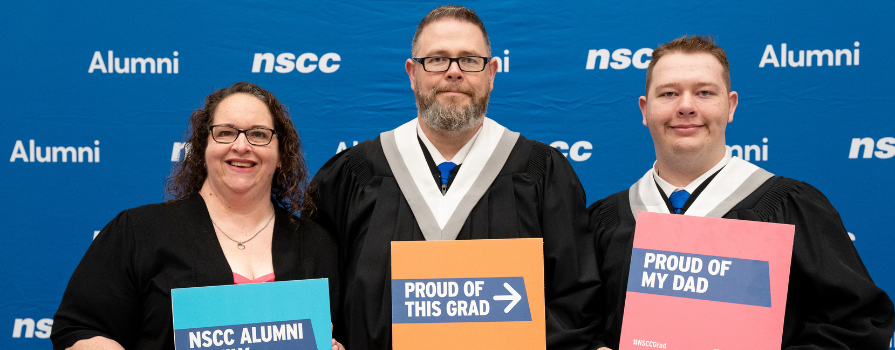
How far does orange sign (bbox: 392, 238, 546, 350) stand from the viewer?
181 centimetres

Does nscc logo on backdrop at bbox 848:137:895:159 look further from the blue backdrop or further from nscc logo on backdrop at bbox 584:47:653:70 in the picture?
nscc logo on backdrop at bbox 584:47:653:70

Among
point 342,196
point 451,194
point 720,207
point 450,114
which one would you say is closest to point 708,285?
point 720,207

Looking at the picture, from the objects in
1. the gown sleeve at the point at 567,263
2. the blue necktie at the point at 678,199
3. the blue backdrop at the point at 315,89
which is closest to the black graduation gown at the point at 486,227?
the gown sleeve at the point at 567,263

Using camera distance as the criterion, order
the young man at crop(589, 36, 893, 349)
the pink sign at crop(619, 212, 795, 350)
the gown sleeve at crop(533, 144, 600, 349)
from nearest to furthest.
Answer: the pink sign at crop(619, 212, 795, 350) < the young man at crop(589, 36, 893, 349) < the gown sleeve at crop(533, 144, 600, 349)

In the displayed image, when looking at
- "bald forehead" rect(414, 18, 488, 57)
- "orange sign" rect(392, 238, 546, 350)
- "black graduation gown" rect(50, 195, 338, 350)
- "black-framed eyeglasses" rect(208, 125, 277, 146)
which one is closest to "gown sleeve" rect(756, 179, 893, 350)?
"orange sign" rect(392, 238, 546, 350)

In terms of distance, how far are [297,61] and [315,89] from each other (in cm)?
19

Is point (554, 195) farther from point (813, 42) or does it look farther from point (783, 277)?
point (813, 42)

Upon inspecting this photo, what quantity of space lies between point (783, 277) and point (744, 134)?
1.82 meters

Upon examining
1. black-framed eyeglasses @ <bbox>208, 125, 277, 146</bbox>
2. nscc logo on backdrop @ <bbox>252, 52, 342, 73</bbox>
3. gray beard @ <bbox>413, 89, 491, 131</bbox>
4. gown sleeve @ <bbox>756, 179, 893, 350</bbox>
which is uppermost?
nscc logo on backdrop @ <bbox>252, 52, 342, 73</bbox>

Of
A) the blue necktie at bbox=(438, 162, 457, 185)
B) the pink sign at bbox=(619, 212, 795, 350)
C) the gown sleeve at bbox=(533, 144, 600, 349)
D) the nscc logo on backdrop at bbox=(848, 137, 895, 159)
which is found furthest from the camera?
the nscc logo on backdrop at bbox=(848, 137, 895, 159)

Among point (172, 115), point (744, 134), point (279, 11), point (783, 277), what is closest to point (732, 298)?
point (783, 277)

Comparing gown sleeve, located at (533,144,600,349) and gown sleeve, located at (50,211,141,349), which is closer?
gown sleeve, located at (50,211,141,349)

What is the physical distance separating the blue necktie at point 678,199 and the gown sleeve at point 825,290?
273 mm

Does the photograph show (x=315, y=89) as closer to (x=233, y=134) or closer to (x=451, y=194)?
(x=233, y=134)
